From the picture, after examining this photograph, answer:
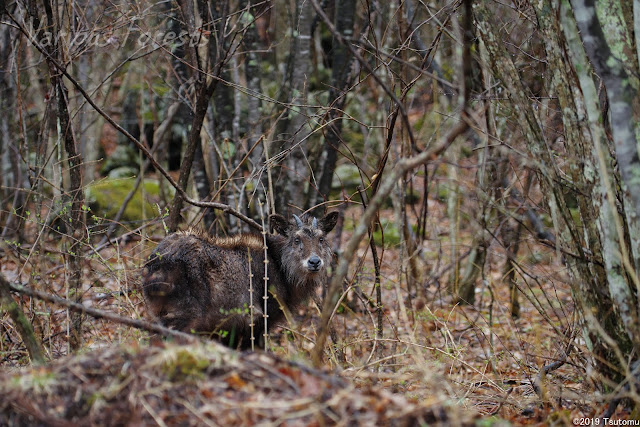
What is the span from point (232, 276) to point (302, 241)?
1.08m

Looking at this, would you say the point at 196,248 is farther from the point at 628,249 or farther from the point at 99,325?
the point at 628,249

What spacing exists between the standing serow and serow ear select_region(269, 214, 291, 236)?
1 cm

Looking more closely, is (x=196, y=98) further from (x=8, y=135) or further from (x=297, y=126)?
(x=8, y=135)

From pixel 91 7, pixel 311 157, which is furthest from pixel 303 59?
pixel 91 7

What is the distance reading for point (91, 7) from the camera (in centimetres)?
990

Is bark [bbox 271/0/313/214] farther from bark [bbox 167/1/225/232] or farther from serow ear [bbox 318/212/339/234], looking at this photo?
bark [bbox 167/1/225/232]

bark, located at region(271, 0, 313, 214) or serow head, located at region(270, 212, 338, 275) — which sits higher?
bark, located at region(271, 0, 313, 214)

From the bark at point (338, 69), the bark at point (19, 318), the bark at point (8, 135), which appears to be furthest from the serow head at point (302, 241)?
the bark at point (8, 135)

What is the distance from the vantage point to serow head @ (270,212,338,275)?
294 inches

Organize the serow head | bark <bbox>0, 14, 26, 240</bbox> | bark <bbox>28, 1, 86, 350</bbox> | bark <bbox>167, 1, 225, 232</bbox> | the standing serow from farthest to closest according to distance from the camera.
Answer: bark <bbox>0, 14, 26, 240</bbox> → the serow head → bark <bbox>167, 1, 225, 232</bbox> → bark <bbox>28, 1, 86, 350</bbox> → the standing serow

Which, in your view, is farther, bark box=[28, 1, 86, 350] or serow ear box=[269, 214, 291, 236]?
serow ear box=[269, 214, 291, 236]

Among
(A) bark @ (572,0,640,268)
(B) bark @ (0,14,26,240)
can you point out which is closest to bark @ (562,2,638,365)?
(A) bark @ (572,0,640,268)

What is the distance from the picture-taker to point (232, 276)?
690 centimetres

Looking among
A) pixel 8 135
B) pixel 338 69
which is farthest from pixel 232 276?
pixel 8 135
